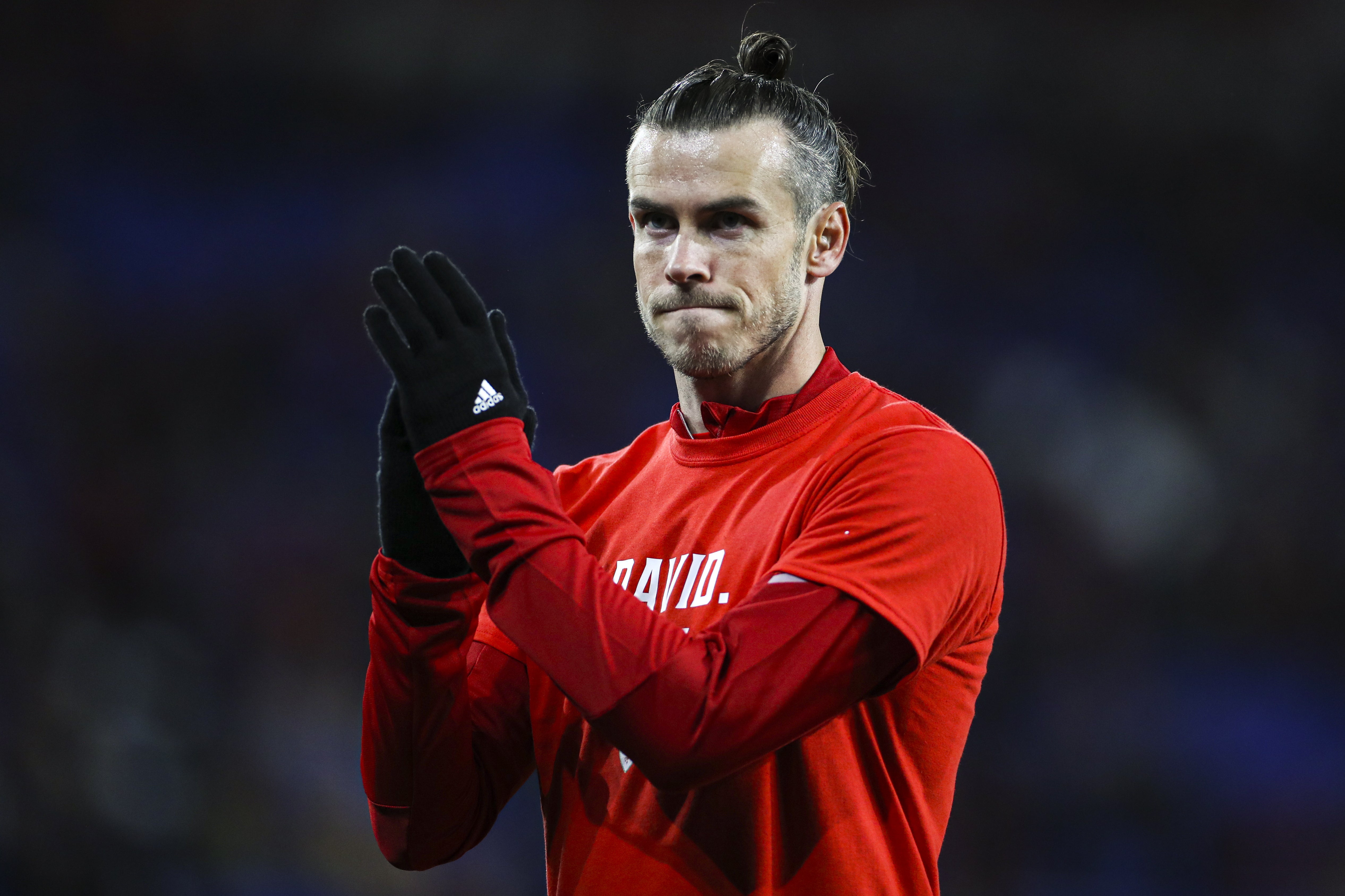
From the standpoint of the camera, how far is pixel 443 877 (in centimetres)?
332

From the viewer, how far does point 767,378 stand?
4.81 feet

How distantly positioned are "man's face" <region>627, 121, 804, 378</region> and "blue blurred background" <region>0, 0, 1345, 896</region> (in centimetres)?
227

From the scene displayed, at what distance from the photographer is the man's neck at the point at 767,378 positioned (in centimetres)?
146

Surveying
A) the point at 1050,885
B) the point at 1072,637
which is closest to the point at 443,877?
the point at 1050,885

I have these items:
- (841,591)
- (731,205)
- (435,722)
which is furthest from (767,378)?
(435,722)

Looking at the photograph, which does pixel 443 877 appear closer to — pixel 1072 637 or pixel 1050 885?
pixel 1050 885

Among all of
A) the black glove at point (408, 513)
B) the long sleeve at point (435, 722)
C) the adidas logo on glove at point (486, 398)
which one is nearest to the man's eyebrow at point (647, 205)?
the black glove at point (408, 513)

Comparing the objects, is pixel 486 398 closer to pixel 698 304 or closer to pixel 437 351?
pixel 437 351

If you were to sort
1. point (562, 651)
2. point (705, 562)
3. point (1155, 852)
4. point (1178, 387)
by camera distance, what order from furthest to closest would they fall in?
point (1178, 387) → point (1155, 852) → point (705, 562) → point (562, 651)

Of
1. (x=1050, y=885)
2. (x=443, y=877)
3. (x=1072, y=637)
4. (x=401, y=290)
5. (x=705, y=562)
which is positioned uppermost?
(x=401, y=290)

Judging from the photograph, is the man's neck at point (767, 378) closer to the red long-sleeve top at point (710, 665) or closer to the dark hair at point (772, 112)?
the dark hair at point (772, 112)

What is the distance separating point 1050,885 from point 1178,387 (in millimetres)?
1456

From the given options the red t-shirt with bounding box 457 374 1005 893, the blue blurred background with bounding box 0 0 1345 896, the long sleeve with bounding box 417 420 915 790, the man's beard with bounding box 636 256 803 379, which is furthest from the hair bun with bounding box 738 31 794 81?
the blue blurred background with bounding box 0 0 1345 896

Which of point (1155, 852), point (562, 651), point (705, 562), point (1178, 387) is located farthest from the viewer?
point (1178, 387)
